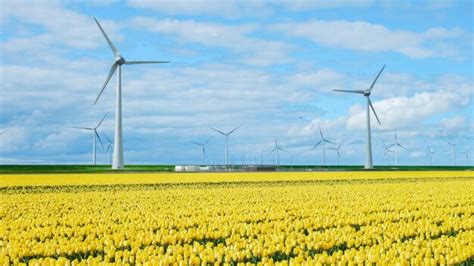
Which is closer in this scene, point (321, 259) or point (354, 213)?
point (321, 259)

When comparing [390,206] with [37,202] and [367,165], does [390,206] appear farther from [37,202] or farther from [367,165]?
[367,165]

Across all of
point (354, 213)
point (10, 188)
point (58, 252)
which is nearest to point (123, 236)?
A: point (58, 252)

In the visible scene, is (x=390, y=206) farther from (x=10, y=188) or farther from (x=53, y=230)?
(x=10, y=188)

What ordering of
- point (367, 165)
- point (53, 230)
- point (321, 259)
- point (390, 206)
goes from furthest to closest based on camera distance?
1. point (367, 165)
2. point (390, 206)
3. point (53, 230)
4. point (321, 259)

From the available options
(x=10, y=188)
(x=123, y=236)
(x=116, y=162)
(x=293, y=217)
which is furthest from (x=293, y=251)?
(x=116, y=162)

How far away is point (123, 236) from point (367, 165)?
105 metres

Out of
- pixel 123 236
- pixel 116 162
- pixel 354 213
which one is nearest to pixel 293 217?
pixel 354 213

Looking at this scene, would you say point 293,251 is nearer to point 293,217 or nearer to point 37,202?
point 293,217

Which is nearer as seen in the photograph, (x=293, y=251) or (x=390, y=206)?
(x=293, y=251)

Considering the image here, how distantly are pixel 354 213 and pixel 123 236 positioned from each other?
9.63m

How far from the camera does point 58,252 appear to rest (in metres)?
13.9

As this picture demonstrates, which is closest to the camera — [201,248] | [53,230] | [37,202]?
[201,248]

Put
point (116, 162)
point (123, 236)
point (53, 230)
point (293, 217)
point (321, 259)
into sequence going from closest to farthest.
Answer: point (321, 259)
point (123, 236)
point (53, 230)
point (293, 217)
point (116, 162)

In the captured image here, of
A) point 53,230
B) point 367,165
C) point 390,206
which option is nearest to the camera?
point 53,230
